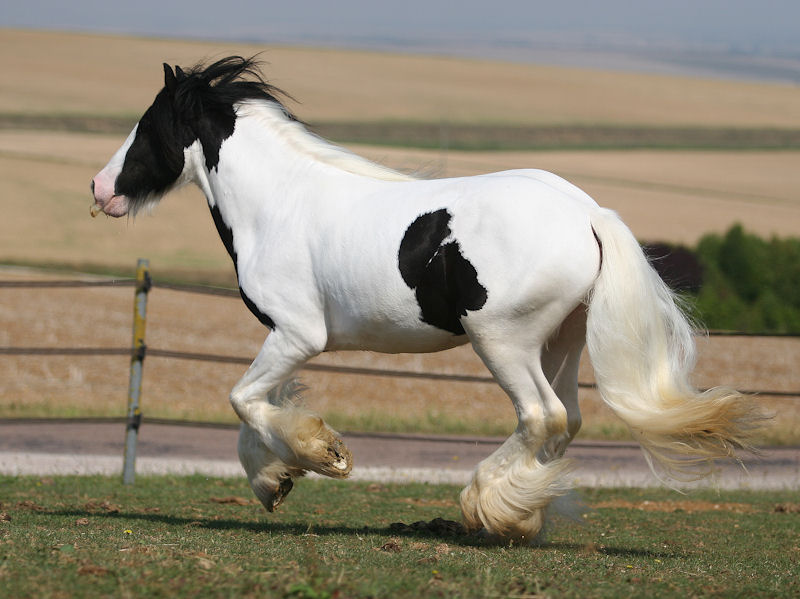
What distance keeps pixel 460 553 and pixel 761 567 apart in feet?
5.11

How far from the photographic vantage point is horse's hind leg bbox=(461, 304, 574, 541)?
5281mm

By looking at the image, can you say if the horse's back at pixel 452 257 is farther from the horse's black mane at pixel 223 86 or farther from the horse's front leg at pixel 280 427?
the horse's black mane at pixel 223 86

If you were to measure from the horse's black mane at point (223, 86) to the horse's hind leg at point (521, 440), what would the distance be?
2.14 meters

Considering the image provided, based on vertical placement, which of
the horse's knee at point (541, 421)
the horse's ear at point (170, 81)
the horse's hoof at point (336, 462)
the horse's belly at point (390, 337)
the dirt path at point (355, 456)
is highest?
the horse's ear at point (170, 81)

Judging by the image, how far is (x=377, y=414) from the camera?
1277 centimetres

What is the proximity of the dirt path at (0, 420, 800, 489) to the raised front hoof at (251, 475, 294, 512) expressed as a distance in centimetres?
352

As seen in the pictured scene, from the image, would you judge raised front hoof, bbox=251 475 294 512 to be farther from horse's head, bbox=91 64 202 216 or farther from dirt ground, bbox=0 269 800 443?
dirt ground, bbox=0 269 800 443

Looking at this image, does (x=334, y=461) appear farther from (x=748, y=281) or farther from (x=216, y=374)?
(x=748, y=281)

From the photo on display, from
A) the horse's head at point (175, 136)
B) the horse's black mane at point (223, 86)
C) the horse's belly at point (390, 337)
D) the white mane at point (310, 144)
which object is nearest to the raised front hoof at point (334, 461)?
the horse's belly at point (390, 337)

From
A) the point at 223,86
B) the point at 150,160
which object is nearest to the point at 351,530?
the point at 150,160

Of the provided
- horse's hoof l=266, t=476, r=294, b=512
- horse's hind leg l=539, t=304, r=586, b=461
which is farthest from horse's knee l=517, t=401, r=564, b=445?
horse's hoof l=266, t=476, r=294, b=512

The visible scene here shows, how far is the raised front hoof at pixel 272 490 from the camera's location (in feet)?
19.6

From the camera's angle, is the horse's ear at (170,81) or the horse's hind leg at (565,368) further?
the horse's ear at (170,81)

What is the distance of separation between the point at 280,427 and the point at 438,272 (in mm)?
1247
